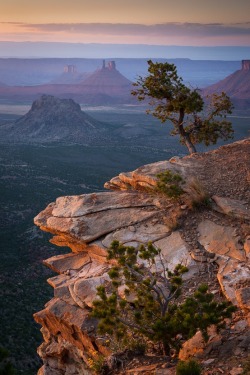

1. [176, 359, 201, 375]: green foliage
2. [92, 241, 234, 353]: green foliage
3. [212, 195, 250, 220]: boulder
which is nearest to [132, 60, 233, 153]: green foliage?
[212, 195, 250, 220]: boulder

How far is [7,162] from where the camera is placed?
70125 mm

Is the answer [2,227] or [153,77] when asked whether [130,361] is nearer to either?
[153,77]

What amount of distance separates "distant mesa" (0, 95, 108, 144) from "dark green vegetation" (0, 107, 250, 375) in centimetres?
689

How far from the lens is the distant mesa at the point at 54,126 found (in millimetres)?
103500

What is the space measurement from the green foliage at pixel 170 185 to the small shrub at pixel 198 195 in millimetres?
305

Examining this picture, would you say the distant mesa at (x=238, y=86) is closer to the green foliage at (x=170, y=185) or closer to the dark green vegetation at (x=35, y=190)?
the dark green vegetation at (x=35, y=190)

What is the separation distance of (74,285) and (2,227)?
1172 inches

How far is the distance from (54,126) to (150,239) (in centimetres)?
10469

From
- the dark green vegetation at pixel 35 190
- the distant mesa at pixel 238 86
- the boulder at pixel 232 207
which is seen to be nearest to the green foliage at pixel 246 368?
the boulder at pixel 232 207

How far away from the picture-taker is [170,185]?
1295cm

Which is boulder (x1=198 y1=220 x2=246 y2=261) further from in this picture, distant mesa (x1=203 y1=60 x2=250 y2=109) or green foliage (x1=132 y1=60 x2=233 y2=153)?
distant mesa (x1=203 y1=60 x2=250 y2=109)

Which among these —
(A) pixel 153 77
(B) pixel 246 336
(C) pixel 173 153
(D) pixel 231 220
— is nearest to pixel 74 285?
(D) pixel 231 220

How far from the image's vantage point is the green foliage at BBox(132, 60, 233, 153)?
62.3ft

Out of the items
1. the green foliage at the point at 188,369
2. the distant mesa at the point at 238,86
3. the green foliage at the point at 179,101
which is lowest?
the green foliage at the point at 188,369
